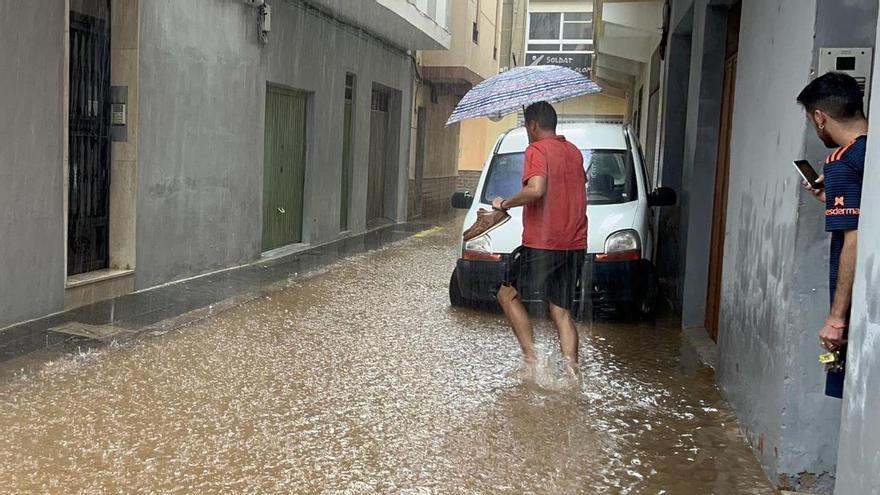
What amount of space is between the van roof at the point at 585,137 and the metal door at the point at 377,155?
331 inches

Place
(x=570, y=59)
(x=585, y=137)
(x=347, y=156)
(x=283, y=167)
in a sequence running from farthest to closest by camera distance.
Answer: (x=570, y=59), (x=347, y=156), (x=283, y=167), (x=585, y=137)

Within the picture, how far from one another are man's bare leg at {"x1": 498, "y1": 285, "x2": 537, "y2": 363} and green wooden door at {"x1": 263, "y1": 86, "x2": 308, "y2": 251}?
22.6ft

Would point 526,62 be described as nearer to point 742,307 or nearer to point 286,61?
point 286,61

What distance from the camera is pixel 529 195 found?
5.48 meters

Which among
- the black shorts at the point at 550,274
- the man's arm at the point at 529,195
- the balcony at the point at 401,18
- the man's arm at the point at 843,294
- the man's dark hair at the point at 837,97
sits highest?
the balcony at the point at 401,18

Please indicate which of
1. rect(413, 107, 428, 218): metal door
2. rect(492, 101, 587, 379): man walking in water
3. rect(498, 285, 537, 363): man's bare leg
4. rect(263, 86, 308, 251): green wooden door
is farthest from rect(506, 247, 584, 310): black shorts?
rect(413, 107, 428, 218): metal door

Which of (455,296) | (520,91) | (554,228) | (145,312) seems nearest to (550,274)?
(554,228)

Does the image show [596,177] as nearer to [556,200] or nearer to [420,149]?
[556,200]

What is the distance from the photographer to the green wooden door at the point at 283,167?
12.1 meters

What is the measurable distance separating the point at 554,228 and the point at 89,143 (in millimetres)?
5026

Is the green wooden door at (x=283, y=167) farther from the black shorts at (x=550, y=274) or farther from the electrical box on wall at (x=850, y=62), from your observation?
the electrical box on wall at (x=850, y=62)

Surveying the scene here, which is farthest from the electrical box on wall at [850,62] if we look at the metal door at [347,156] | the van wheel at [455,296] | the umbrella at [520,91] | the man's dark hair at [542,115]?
the metal door at [347,156]

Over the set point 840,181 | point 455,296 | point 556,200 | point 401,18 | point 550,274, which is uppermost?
point 401,18

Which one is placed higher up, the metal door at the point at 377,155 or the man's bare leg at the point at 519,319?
the metal door at the point at 377,155
